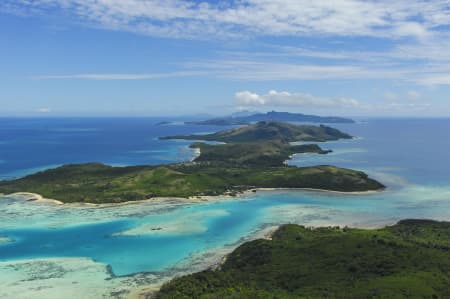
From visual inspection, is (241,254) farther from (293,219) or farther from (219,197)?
(219,197)

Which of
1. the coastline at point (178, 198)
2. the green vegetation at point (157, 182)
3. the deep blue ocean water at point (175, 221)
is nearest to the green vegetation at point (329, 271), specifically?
the deep blue ocean water at point (175, 221)

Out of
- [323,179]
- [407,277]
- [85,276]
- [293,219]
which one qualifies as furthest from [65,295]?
[323,179]

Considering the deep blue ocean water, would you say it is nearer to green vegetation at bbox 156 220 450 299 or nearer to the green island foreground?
the green island foreground

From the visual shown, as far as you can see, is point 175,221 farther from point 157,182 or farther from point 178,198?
point 157,182

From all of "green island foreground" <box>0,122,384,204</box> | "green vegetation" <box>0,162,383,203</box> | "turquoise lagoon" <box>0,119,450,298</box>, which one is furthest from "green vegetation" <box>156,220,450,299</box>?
"green vegetation" <box>0,162,383,203</box>

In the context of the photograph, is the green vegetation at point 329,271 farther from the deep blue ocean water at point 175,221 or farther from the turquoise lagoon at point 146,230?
the deep blue ocean water at point 175,221
